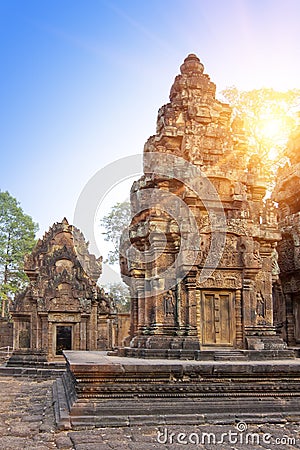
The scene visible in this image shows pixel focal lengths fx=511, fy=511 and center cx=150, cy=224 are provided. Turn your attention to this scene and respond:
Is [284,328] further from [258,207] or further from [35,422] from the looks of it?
[35,422]

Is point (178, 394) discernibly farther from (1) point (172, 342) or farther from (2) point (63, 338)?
(2) point (63, 338)

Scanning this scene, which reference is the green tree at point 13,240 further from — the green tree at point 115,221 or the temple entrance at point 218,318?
the temple entrance at point 218,318

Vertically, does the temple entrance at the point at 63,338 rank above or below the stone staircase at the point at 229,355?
below

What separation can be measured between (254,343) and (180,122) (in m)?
4.85

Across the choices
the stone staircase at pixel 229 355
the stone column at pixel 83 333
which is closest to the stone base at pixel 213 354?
the stone staircase at pixel 229 355

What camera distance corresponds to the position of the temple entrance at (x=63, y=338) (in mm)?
18772

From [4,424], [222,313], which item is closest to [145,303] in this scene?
[222,313]

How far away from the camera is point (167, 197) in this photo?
10.2m

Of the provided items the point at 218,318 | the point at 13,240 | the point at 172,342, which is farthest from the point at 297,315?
the point at 13,240

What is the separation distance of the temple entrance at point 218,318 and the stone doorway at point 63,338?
10385 millimetres

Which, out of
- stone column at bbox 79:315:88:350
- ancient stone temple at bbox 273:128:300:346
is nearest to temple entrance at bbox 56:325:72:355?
stone column at bbox 79:315:88:350

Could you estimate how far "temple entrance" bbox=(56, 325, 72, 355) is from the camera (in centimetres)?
1877

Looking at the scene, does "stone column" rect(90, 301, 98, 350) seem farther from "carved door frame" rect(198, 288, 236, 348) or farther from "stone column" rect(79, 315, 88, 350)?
"carved door frame" rect(198, 288, 236, 348)

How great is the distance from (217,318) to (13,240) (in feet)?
76.8
